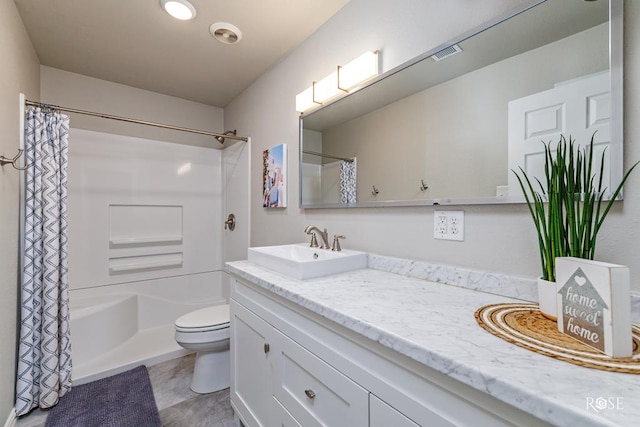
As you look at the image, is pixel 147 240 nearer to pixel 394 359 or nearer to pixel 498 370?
pixel 394 359

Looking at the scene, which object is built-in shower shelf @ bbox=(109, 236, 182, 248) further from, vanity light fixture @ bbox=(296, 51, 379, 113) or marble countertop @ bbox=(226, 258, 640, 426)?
marble countertop @ bbox=(226, 258, 640, 426)

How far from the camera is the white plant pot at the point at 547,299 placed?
2.40ft

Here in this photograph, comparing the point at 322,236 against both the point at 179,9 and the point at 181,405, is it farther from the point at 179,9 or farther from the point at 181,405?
the point at 179,9

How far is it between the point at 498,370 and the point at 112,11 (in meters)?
2.43

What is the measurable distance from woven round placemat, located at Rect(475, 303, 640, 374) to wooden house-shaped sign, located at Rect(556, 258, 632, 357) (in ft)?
0.07

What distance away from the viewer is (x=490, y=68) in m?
1.03

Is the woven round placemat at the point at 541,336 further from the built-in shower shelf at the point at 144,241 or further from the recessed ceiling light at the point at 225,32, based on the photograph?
the built-in shower shelf at the point at 144,241

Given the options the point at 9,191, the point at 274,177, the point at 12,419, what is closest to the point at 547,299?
the point at 274,177

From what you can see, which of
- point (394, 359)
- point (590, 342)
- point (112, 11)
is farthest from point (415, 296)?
point (112, 11)

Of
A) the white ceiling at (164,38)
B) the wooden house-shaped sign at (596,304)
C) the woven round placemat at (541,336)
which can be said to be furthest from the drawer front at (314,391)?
the white ceiling at (164,38)

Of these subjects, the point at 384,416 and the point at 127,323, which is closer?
the point at 384,416

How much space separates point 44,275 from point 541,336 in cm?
240

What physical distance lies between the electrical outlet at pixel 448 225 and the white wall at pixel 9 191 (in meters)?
2.04

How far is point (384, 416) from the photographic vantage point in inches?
27.0
